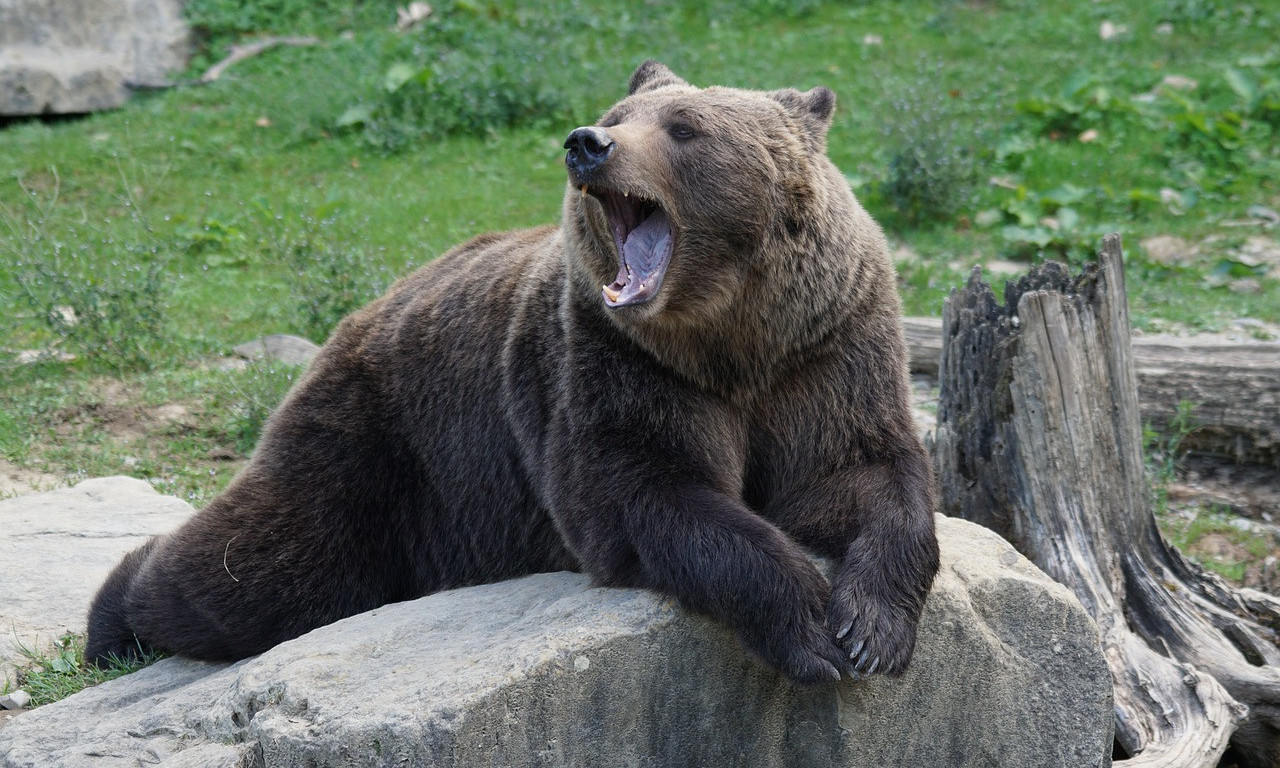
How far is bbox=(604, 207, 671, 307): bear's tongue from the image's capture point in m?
4.09

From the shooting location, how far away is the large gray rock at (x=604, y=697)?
3721 millimetres

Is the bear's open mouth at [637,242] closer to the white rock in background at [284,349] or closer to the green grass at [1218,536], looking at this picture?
the green grass at [1218,536]

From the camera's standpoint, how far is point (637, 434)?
14.1 feet

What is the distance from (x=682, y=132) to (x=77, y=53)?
11442 millimetres

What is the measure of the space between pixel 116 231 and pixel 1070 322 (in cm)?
829

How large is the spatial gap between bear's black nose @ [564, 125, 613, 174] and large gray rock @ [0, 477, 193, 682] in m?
3.30

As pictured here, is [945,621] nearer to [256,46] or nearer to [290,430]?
[290,430]

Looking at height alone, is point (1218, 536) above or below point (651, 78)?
below

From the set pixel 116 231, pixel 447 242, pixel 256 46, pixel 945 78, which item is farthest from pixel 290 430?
pixel 256 46

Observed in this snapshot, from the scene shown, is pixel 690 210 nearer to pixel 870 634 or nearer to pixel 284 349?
pixel 870 634

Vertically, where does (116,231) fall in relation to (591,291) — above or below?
below

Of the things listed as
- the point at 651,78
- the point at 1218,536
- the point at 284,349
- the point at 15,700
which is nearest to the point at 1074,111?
the point at 1218,536

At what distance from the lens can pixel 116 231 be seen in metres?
10.9

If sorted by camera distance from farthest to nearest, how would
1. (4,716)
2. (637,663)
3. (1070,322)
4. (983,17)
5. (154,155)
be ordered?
(983,17) < (154,155) < (1070,322) < (4,716) < (637,663)
